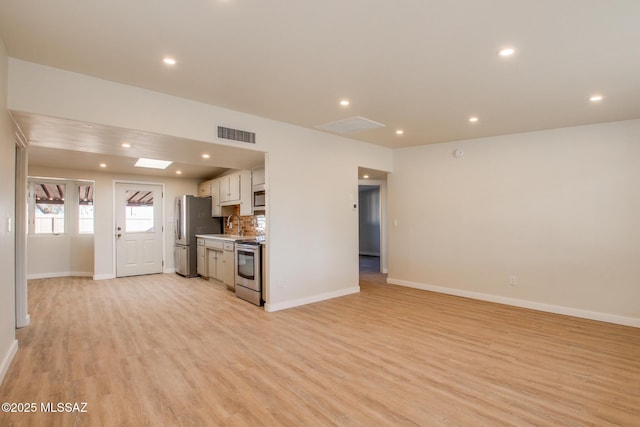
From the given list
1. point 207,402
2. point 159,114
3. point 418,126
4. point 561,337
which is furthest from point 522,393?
point 159,114

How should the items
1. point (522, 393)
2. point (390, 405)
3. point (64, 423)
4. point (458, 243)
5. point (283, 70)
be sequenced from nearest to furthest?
point (64, 423)
point (390, 405)
point (522, 393)
point (283, 70)
point (458, 243)

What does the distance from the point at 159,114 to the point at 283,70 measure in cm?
145

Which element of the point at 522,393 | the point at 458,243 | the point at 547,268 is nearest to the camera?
the point at 522,393

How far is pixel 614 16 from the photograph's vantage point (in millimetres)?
2049

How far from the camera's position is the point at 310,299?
15.8 ft

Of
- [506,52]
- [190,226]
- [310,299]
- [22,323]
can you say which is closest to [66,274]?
[190,226]

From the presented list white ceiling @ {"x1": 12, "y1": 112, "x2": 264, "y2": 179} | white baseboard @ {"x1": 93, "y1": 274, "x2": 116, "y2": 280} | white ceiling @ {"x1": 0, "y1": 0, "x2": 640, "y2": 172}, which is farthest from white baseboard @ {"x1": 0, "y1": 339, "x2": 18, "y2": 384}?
white baseboard @ {"x1": 93, "y1": 274, "x2": 116, "y2": 280}

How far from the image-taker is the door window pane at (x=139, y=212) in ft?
24.3

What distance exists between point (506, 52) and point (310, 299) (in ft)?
12.3

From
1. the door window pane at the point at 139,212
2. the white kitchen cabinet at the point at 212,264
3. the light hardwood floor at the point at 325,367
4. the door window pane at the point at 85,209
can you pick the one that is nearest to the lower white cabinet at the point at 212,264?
the white kitchen cabinet at the point at 212,264

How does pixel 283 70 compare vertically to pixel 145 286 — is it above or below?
above

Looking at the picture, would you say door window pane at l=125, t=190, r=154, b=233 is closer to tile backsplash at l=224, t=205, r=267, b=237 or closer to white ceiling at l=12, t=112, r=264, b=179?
white ceiling at l=12, t=112, r=264, b=179

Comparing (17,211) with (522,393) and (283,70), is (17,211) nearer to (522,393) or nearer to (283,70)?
(283,70)

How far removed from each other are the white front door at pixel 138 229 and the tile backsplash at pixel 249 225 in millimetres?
1710
